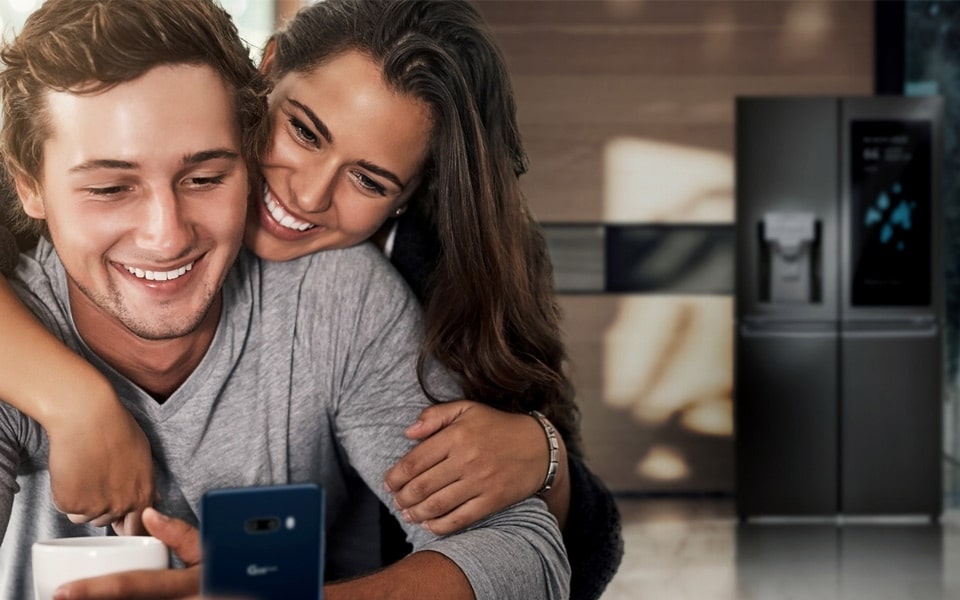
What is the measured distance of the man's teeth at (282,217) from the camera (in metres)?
1.53

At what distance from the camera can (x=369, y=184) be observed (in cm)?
155

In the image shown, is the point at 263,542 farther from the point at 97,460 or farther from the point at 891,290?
the point at 891,290

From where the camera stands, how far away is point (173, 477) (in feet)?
4.81

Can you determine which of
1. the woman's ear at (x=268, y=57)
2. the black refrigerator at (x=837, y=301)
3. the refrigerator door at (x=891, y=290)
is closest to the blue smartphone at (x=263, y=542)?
the woman's ear at (x=268, y=57)

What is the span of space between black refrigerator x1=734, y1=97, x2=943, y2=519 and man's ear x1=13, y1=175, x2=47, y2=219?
3.68 meters

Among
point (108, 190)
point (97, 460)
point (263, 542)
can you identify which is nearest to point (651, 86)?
point (108, 190)

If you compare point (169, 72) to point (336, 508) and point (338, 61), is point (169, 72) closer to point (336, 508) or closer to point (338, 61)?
point (338, 61)

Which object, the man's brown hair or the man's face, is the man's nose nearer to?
the man's face

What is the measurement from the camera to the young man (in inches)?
51.1

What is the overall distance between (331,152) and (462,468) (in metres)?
0.43

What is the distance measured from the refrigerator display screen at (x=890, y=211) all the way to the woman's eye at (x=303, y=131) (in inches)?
142

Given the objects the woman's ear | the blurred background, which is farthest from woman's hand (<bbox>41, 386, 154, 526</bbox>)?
the blurred background

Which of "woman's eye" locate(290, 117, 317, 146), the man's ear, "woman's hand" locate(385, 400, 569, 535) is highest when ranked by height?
"woman's eye" locate(290, 117, 317, 146)

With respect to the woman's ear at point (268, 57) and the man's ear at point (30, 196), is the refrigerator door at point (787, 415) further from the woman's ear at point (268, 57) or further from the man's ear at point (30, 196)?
the man's ear at point (30, 196)
